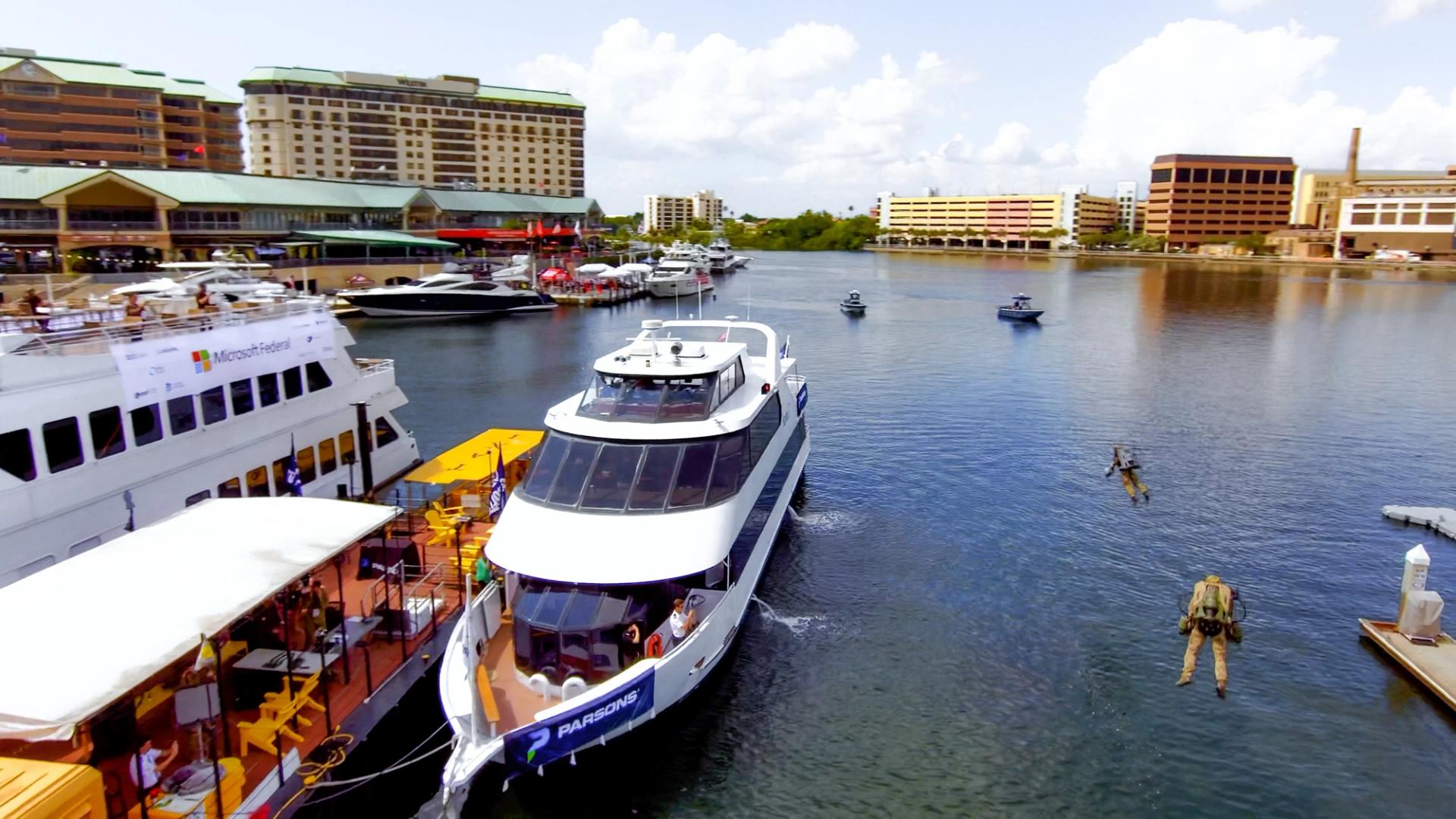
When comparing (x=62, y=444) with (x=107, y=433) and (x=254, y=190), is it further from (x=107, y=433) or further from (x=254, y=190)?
(x=254, y=190)

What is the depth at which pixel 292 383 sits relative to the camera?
2583cm

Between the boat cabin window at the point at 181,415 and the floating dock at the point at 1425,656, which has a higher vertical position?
the boat cabin window at the point at 181,415

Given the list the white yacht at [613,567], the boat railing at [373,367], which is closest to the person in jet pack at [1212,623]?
the white yacht at [613,567]

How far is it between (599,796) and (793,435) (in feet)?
50.6

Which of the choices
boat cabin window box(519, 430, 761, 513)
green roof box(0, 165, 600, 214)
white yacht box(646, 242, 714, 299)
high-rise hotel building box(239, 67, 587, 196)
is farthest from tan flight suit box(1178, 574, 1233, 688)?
high-rise hotel building box(239, 67, 587, 196)

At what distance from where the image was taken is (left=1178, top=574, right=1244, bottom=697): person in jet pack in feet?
72.1

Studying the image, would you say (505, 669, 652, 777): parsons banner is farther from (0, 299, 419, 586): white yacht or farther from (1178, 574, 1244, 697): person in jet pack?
(1178, 574, 1244, 697): person in jet pack

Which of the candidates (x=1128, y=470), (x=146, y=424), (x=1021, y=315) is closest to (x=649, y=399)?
(x=146, y=424)

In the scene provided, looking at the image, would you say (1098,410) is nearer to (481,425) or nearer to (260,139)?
(481,425)

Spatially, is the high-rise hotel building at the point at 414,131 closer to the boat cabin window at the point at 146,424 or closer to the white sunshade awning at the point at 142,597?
the boat cabin window at the point at 146,424

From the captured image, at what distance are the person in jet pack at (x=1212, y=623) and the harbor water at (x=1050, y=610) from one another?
0.37 meters

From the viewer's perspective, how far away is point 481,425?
45438mm

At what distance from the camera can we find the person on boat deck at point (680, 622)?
17359 millimetres

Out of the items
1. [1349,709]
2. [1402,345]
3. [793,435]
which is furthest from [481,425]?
[1402,345]
